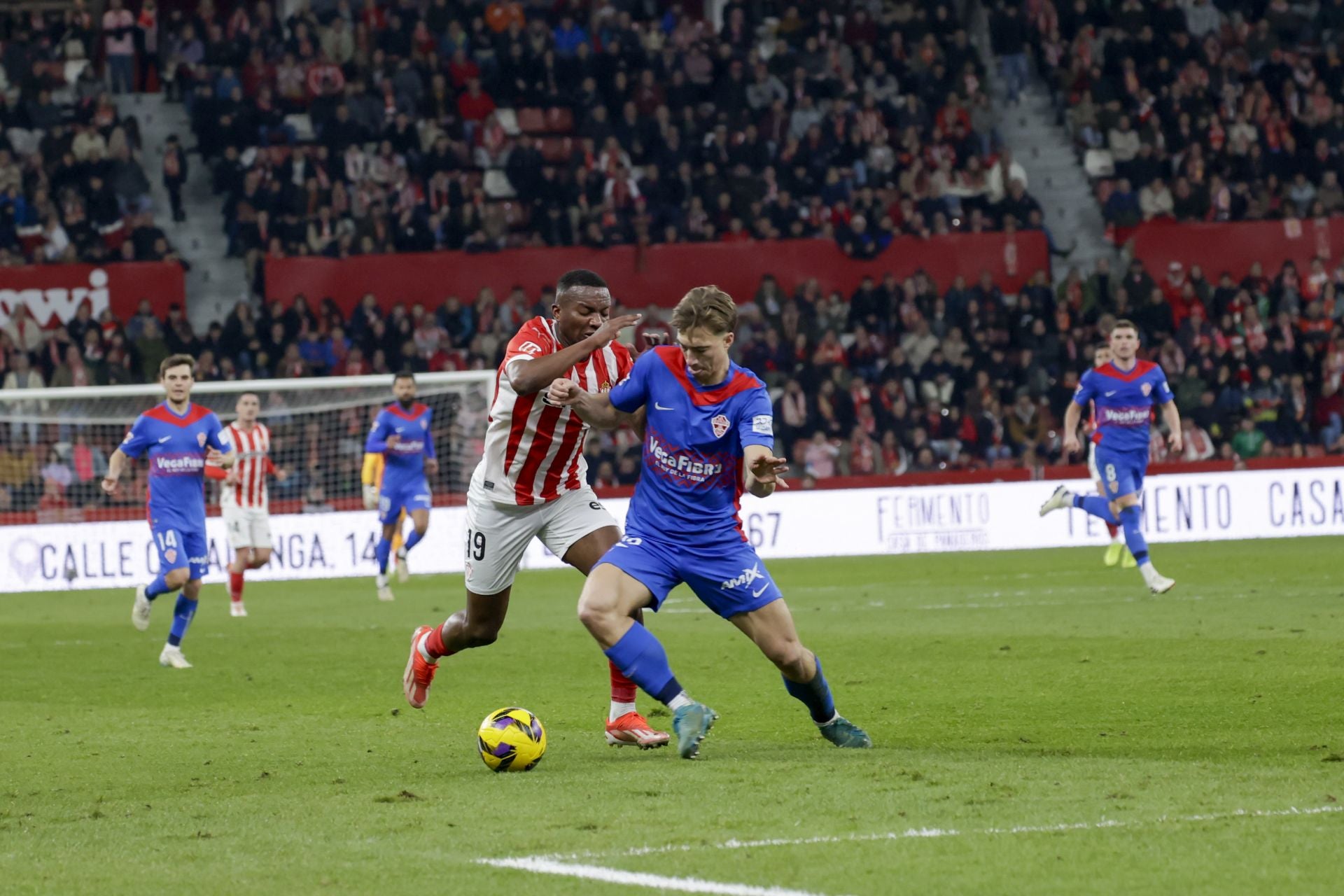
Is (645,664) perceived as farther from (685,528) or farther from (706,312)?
(706,312)

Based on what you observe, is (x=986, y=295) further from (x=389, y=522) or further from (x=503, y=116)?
(x=389, y=522)

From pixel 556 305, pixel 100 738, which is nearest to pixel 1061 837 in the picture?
pixel 556 305

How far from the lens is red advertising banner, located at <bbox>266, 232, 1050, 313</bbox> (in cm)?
2802

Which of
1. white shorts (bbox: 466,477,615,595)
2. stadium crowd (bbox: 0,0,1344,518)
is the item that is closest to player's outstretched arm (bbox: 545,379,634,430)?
white shorts (bbox: 466,477,615,595)

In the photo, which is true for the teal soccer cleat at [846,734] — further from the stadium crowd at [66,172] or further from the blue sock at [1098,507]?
the stadium crowd at [66,172]

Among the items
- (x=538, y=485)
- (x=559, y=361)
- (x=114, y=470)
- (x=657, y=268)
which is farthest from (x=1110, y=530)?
(x=559, y=361)

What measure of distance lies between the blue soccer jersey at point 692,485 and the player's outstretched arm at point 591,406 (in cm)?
6

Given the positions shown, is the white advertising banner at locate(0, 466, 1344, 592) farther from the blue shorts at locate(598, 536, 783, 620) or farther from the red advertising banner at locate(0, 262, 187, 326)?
the blue shorts at locate(598, 536, 783, 620)

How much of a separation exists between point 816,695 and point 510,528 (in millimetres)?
1711

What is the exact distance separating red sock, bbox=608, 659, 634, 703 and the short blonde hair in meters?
1.65

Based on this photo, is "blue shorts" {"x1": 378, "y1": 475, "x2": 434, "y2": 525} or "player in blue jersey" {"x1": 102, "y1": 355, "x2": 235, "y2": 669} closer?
"player in blue jersey" {"x1": 102, "y1": 355, "x2": 235, "y2": 669}

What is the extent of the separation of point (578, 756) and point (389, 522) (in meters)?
12.9

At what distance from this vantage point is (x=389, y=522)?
2070 centimetres

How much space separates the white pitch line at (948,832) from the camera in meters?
5.55
